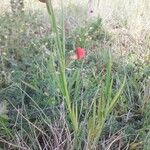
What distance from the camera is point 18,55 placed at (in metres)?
2.84

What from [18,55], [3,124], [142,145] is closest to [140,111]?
[142,145]

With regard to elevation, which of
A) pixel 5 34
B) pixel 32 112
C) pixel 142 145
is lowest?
pixel 142 145

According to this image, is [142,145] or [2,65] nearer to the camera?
[142,145]

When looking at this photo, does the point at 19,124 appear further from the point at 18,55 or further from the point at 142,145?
the point at 18,55

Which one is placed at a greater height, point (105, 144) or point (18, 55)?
point (18, 55)

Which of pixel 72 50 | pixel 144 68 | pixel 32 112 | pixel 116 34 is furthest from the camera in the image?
pixel 116 34

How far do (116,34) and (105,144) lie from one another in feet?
5.86

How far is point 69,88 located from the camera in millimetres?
2035

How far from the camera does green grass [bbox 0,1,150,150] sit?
170 centimetres

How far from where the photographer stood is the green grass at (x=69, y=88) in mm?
1699

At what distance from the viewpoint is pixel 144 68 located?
2.73 metres

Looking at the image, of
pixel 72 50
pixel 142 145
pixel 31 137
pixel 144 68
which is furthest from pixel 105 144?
pixel 72 50

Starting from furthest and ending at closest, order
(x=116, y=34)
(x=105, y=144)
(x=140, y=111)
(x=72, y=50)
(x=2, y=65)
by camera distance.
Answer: (x=116, y=34) → (x=72, y=50) → (x=2, y=65) → (x=140, y=111) → (x=105, y=144)

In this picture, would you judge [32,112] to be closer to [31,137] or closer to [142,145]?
[31,137]
